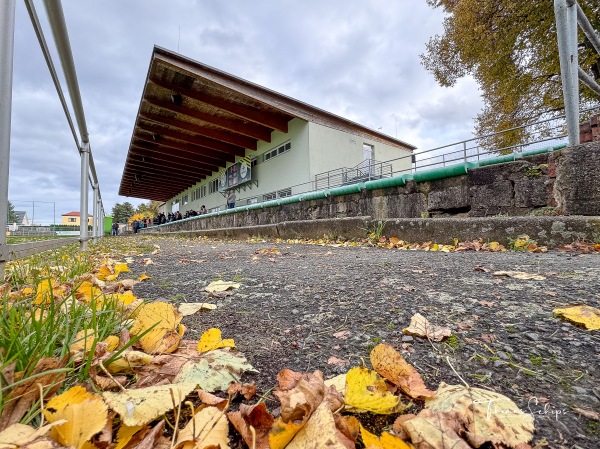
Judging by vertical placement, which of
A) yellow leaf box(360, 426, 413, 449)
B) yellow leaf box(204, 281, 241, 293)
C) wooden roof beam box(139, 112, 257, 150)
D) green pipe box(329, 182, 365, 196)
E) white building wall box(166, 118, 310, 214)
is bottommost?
yellow leaf box(360, 426, 413, 449)

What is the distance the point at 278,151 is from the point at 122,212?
66.2 meters

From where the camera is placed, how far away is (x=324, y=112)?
1476 cm

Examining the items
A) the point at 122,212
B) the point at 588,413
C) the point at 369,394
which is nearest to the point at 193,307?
the point at 369,394

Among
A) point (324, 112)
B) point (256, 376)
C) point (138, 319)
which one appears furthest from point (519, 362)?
point (324, 112)

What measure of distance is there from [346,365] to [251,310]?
1.85 feet

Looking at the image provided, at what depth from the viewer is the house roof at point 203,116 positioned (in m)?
11.1

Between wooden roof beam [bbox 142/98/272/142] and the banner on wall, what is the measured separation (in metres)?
2.72

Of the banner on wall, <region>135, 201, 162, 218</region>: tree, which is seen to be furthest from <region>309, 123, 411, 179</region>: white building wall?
<region>135, 201, 162, 218</region>: tree

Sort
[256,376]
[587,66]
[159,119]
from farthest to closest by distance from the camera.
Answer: [159,119]
[587,66]
[256,376]

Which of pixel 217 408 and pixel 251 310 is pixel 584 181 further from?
pixel 217 408

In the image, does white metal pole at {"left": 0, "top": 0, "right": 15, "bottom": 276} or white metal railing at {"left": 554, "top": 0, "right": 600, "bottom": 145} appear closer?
white metal pole at {"left": 0, "top": 0, "right": 15, "bottom": 276}

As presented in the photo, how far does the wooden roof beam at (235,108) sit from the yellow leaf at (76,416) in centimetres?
1262

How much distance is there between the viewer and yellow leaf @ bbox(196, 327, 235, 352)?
86cm

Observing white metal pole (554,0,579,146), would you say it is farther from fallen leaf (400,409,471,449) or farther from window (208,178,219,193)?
window (208,178,219,193)
